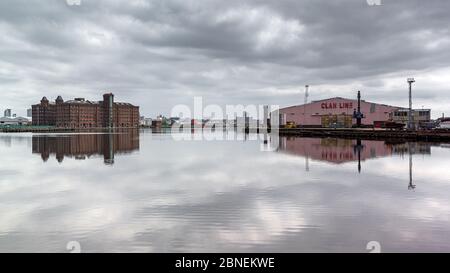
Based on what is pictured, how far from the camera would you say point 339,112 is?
388 ft

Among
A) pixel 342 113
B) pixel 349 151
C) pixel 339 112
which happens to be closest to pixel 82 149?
pixel 349 151

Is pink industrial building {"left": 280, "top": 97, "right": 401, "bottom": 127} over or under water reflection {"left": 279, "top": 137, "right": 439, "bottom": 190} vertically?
over

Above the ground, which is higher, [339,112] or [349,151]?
[339,112]

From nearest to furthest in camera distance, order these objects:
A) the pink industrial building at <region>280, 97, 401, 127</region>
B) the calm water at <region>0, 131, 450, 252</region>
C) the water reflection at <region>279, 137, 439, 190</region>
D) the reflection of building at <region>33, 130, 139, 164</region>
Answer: the calm water at <region>0, 131, 450, 252</region> < the water reflection at <region>279, 137, 439, 190</region> < the reflection of building at <region>33, 130, 139, 164</region> < the pink industrial building at <region>280, 97, 401, 127</region>

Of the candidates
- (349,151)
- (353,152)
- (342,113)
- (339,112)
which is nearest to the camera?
(353,152)

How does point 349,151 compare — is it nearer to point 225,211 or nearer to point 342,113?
point 225,211

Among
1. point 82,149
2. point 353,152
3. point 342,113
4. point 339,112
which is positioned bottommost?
point 353,152

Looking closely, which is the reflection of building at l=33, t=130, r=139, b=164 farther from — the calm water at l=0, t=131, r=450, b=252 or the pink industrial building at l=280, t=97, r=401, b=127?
the pink industrial building at l=280, t=97, r=401, b=127

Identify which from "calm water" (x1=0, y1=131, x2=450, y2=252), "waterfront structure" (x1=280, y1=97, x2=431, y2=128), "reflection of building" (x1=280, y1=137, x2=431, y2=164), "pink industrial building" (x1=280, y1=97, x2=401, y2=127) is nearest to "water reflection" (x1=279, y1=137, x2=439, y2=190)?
"reflection of building" (x1=280, y1=137, x2=431, y2=164)

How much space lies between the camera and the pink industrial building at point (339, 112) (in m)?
115

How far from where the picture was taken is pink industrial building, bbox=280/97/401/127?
379 ft

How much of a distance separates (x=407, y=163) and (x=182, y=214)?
28.4m
